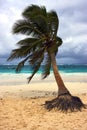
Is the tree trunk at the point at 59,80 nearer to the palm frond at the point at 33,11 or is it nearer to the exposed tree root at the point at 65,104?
the exposed tree root at the point at 65,104

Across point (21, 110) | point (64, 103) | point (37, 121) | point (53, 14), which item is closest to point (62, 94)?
point (64, 103)

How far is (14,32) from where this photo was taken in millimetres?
14203

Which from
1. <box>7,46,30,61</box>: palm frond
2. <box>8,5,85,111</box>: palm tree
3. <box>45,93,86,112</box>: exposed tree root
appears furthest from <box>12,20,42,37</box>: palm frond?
<box>45,93,86,112</box>: exposed tree root

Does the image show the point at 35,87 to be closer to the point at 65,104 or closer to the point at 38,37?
the point at 38,37

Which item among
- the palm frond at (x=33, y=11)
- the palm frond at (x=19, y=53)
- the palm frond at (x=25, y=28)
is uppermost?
the palm frond at (x=33, y=11)

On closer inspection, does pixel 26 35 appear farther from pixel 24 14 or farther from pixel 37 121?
pixel 37 121

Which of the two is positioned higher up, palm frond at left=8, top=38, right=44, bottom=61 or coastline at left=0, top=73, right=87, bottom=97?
palm frond at left=8, top=38, right=44, bottom=61

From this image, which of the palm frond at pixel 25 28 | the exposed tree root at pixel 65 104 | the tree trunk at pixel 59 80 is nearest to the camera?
the exposed tree root at pixel 65 104

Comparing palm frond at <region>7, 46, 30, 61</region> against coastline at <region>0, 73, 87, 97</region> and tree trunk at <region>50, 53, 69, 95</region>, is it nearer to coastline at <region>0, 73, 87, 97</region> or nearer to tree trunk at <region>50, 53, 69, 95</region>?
tree trunk at <region>50, 53, 69, 95</region>

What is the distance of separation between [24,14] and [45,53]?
202 cm

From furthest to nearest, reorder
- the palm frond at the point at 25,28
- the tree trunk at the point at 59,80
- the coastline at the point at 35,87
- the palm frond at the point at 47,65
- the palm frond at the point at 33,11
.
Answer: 1. the coastline at the point at 35,87
2. the palm frond at the point at 47,65
3. the palm frond at the point at 25,28
4. the palm frond at the point at 33,11
5. the tree trunk at the point at 59,80

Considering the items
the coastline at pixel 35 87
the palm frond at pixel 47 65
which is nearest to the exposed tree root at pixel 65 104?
the palm frond at pixel 47 65

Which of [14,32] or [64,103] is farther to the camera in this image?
[14,32]

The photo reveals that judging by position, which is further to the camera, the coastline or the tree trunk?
the coastline
